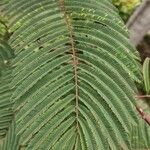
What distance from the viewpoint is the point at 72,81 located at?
801 mm

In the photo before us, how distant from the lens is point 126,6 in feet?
9.02

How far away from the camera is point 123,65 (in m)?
0.84

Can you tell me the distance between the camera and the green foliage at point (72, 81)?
78 centimetres

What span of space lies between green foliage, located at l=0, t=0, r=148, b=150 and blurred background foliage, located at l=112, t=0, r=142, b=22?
1793 mm

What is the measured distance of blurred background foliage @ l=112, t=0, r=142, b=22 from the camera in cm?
268

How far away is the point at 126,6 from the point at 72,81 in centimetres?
203

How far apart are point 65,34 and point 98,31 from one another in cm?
7

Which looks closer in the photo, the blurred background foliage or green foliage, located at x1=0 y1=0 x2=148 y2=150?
green foliage, located at x1=0 y1=0 x2=148 y2=150

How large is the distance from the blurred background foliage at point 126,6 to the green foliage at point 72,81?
5.88 feet

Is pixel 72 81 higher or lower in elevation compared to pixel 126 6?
lower

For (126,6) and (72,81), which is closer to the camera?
(72,81)

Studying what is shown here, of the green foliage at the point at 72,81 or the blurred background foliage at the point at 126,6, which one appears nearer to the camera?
the green foliage at the point at 72,81

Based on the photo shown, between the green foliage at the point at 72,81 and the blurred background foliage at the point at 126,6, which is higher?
the blurred background foliage at the point at 126,6

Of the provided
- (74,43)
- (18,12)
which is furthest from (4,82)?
(74,43)
